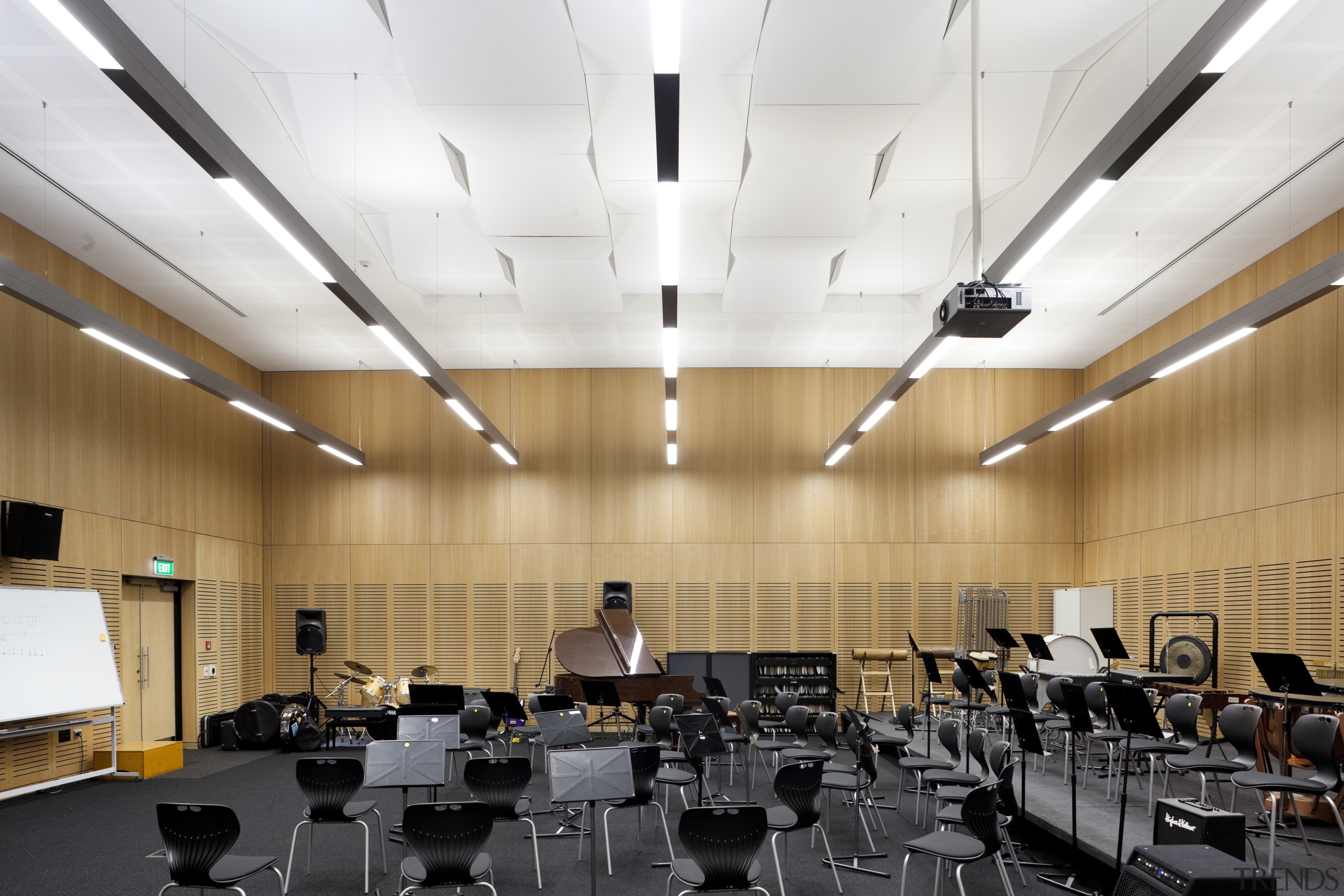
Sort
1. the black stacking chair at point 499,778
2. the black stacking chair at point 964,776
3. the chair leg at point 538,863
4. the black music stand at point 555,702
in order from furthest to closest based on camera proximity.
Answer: the black music stand at point 555,702
the black stacking chair at point 964,776
the black stacking chair at point 499,778
the chair leg at point 538,863

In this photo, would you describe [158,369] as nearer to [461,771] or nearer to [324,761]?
[461,771]

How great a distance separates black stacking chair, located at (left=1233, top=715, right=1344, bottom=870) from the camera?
17.1 ft

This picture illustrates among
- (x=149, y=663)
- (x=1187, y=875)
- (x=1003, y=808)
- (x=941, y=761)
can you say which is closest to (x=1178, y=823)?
(x=1187, y=875)

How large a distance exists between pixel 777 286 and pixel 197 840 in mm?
7574

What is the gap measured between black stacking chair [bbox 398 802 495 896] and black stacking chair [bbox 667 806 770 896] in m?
1.08

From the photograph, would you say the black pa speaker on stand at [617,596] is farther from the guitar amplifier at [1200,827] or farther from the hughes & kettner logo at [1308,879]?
the guitar amplifier at [1200,827]

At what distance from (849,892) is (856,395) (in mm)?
9437

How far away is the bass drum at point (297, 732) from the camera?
37.7ft

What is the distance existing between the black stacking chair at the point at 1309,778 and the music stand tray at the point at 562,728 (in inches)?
183

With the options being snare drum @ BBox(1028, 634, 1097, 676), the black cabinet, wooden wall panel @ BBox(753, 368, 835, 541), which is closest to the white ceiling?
wooden wall panel @ BBox(753, 368, 835, 541)

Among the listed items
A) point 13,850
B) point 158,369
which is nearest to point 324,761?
point 13,850

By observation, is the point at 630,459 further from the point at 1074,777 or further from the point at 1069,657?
the point at 1074,777

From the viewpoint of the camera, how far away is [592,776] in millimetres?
5211

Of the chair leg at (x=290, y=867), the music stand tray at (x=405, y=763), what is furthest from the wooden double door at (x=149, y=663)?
the music stand tray at (x=405, y=763)
